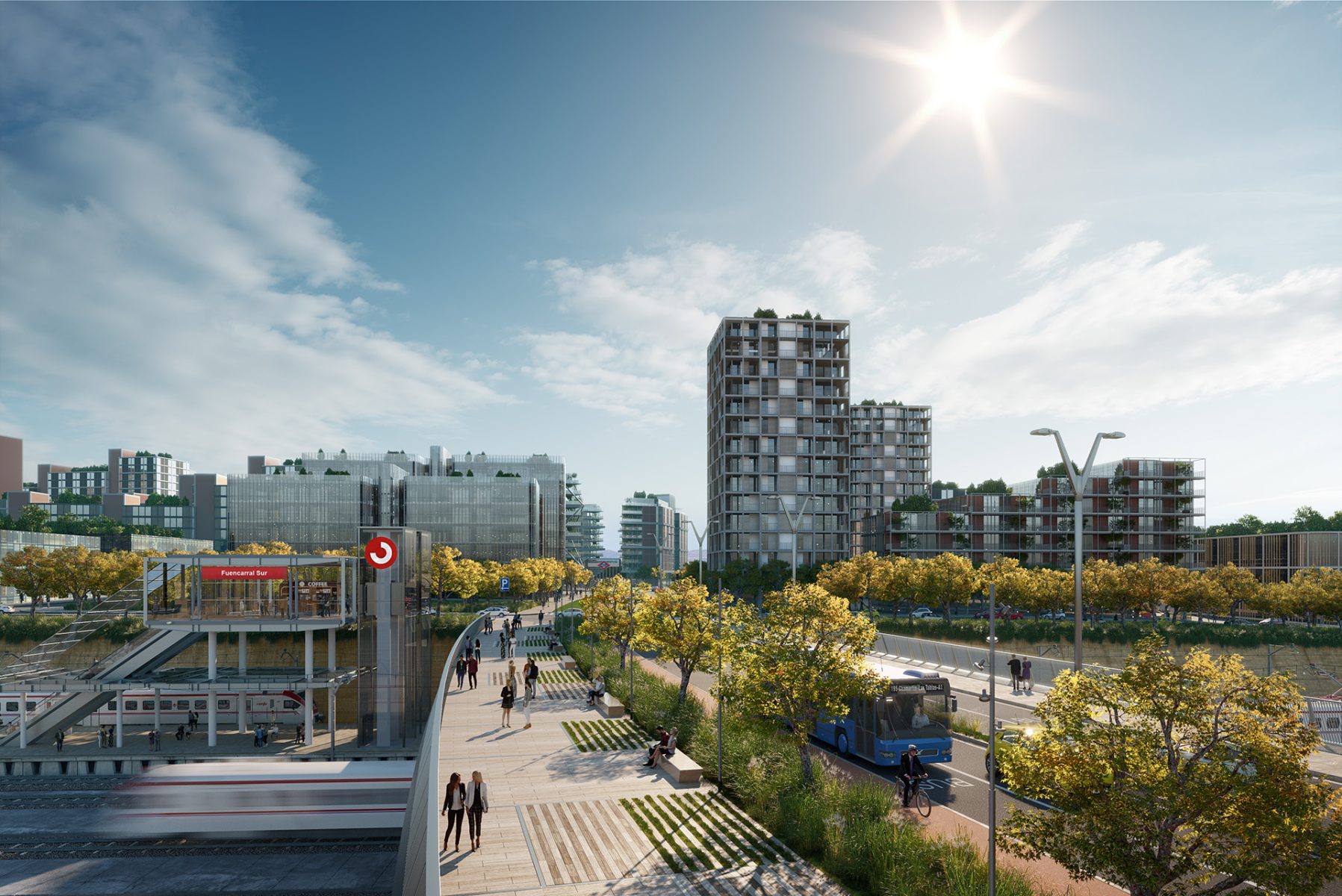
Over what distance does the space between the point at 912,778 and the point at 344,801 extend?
17.3m

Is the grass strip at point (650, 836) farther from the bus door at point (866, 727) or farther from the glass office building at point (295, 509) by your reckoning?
the glass office building at point (295, 509)

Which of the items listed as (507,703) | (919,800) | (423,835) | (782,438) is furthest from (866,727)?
(782,438)

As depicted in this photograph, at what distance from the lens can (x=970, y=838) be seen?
56.1ft

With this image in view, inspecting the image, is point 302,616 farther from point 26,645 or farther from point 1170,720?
point 26,645

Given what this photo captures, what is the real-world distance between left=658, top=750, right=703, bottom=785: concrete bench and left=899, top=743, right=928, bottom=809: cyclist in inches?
232

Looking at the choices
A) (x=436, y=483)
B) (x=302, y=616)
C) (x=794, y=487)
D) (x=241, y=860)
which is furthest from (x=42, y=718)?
(x=436, y=483)

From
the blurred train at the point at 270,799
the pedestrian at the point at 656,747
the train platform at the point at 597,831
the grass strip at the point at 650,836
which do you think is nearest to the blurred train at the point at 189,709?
the blurred train at the point at 270,799

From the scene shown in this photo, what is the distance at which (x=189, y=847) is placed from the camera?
82.7 ft

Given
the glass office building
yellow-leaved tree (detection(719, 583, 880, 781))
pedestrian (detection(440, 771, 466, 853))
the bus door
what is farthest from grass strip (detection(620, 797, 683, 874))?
the glass office building

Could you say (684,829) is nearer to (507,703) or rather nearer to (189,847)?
(507,703)

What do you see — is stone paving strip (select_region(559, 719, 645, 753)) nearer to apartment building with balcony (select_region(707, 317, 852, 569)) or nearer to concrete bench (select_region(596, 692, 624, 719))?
concrete bench (select_region(596, 692, 624, 719))

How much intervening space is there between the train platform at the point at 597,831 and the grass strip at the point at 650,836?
4cm

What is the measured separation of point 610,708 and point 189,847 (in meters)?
14.8

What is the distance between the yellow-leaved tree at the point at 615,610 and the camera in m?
41.7
